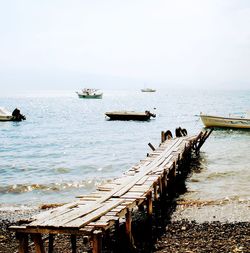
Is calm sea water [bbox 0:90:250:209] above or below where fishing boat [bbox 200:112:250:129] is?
below

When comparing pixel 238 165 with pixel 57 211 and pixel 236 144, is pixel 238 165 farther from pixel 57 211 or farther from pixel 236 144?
pixel 57 211

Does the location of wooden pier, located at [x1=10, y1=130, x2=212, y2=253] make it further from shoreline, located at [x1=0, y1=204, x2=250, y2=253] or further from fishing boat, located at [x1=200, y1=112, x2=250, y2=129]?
fishing boat, located at [x1=200, y1=112, x2=250, y2=129]

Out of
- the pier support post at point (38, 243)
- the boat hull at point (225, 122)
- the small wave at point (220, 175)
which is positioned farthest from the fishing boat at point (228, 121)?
the pier support post at point (38, 243)

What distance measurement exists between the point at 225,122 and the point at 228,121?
0.44m

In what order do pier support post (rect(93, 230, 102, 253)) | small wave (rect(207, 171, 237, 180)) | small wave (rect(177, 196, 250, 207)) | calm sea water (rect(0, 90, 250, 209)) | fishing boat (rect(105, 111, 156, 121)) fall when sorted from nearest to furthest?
1. pier support post (rect(93, 230, 102, 253))
2. small wave (rect(177, 196, 250, 207))
3. calm sea water (rect(0, 90, 250, 209))
4. small wave (rect(207, 171, 237, 180))
5. fishing boat (rect(105, 111, 156, 121))

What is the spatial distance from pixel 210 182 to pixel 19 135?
33.8m

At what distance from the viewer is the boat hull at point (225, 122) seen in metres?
41.9

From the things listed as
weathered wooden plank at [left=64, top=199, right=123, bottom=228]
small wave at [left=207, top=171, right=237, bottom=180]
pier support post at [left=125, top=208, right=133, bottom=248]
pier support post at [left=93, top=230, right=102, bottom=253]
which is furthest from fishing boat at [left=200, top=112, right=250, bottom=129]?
pier support post at [left=93, top=230, right=102, bottom=253]

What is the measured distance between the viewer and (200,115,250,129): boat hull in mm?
41906

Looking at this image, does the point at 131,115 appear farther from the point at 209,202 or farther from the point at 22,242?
the point at 22,242

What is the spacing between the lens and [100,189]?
11.3m

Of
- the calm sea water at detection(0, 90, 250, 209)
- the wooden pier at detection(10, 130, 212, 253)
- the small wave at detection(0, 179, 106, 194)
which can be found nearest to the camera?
the wooden pier at detection(10, 130, 212, 253)

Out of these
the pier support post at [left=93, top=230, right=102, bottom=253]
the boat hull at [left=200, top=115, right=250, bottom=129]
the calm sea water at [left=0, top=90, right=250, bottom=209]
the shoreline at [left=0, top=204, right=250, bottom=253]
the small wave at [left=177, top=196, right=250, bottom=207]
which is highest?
the pier support post at [left=93, top=230, right=102, bottom=253]

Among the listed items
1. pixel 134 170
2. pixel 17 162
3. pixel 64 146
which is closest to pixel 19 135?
pixel 64 146
